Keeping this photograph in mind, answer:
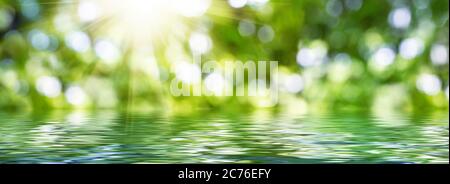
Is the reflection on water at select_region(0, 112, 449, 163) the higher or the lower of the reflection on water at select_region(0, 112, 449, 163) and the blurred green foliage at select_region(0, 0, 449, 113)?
the lower

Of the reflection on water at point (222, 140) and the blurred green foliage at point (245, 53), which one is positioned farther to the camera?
the blurred green foliage at point (245, 53)

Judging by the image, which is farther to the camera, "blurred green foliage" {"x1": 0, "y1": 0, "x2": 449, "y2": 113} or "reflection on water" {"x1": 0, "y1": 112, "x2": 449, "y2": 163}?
"blurred green foliage" {"x1": 0, "y1": 0, "x2": 449, "y2": 113}

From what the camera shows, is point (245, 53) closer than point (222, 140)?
No

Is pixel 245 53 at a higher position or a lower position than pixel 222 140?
higher

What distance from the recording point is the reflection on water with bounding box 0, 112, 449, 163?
3123 millimetres

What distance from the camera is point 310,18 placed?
20.9 ft

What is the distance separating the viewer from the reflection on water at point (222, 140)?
10.2 feet

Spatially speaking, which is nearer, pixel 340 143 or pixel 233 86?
pixel 340 143

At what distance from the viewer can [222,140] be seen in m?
3.64

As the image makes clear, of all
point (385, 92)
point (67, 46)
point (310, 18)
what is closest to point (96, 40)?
point (67, 46)

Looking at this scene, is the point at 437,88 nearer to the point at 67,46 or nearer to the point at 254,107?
the point at 254,107

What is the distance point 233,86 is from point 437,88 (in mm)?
1717
